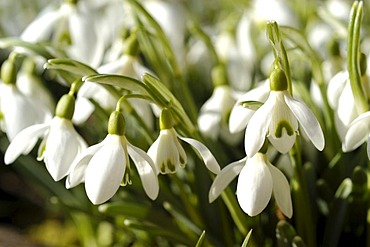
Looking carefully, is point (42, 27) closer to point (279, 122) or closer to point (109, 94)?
point (109, 94)

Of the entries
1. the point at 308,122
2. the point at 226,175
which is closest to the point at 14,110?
the point at 226,175

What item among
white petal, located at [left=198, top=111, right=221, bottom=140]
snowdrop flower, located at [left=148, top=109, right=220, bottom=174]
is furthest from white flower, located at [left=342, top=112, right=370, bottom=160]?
white petal, located at [left=198, top=111, right=221, bottom=140]

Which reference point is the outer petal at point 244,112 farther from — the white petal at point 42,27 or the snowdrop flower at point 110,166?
the white petal at point 42,27

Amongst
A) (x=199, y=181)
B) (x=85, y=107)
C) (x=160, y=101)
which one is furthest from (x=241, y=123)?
(x=85, y=107)

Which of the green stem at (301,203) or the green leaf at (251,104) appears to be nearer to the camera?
the green leaf at (251,104)

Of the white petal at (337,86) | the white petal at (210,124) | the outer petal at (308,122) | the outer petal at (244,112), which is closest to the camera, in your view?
the outer petal at (308,122)

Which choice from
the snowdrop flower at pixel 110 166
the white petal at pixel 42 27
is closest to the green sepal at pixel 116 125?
the snowdrop flower at pixel 110 166
